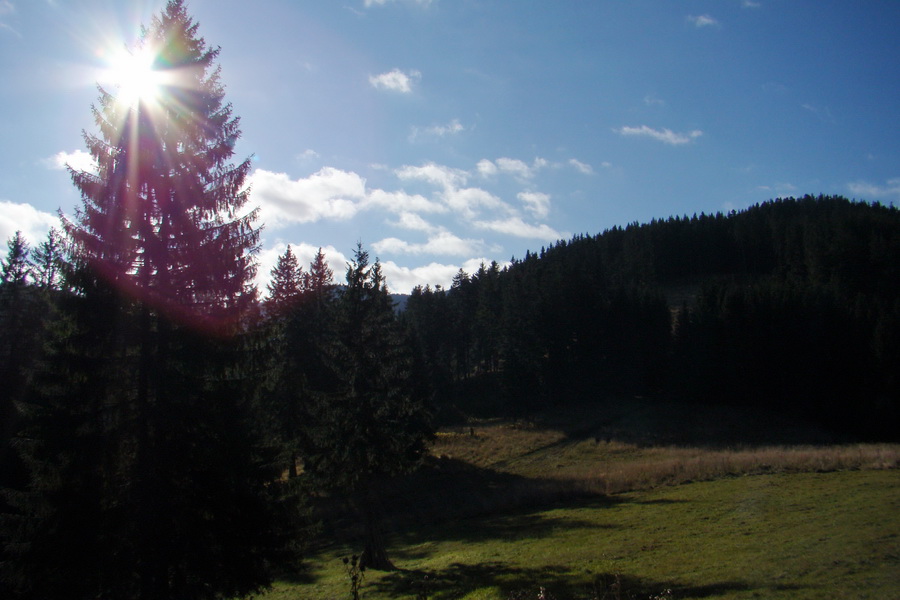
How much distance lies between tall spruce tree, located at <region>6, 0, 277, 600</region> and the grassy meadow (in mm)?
5600

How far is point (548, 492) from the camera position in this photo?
101 feet

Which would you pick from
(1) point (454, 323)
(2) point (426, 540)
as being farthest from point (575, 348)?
(2) point (426, 540)

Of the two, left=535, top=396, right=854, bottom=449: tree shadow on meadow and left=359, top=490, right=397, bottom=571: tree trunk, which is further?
left=535, top=396, right=854, bottom=449: tree shadow on meadow

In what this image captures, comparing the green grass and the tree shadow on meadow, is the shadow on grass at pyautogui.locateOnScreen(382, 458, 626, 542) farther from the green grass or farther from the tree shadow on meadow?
the tree shadow on meadow

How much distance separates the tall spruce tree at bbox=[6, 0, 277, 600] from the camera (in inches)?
483

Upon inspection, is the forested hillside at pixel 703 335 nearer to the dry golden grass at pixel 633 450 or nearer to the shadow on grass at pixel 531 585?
the dry golden grass at pixel 633 450

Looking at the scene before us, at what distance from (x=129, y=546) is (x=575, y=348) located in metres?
62.5

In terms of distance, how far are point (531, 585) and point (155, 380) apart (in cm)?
1157

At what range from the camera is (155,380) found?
1259 cm

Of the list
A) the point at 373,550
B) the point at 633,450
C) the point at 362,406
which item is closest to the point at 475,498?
the point at 373,550

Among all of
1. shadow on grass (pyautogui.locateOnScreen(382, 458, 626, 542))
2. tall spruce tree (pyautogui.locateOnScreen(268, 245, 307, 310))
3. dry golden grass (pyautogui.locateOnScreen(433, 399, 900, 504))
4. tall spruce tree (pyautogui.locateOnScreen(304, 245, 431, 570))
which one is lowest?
shadow on grass (pyautogui.locateOnScreen(382, 458, 626, 542))

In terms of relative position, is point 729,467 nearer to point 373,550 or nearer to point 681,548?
point 681,548

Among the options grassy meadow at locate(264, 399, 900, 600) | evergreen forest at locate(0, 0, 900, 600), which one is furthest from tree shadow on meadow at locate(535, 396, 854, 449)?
evergreen forest at locate(0, 0, 900, 600)

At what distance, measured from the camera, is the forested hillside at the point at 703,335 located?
52.7 meters
